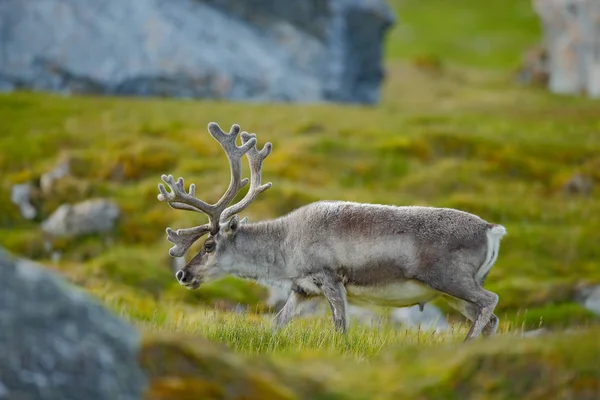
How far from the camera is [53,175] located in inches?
947

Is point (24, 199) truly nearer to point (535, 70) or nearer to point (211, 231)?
point (211, 231)

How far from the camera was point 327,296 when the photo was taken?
10625 millimetres

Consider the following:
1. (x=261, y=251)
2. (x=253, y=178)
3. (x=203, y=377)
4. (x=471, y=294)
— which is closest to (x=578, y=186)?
(x=253, y=178)

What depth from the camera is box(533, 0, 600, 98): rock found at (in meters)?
47.5

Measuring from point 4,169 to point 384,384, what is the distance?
852 inches

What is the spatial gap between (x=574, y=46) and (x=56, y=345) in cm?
4810

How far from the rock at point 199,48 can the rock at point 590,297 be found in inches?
972

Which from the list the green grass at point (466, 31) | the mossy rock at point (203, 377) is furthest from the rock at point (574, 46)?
the mossy rock at point (203, 377)

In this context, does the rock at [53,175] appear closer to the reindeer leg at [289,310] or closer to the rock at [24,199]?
the rock at [24,199]

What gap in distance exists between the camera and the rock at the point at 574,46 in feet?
156

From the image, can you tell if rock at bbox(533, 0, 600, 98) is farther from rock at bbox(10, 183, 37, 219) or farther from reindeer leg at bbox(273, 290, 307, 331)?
reindeer leg at bbox(273, 290, 307, 331)

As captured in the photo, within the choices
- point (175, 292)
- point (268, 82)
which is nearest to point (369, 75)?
point (268, 82)

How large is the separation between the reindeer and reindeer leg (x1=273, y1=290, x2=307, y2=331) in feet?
0.04

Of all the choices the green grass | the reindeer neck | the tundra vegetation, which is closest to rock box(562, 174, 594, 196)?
the tundra vegetation
